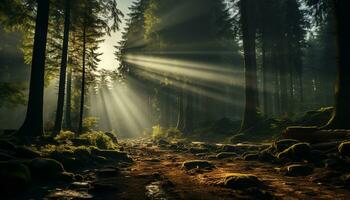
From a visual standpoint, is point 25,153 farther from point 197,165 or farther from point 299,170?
point 299,170

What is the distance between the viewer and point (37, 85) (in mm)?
16281

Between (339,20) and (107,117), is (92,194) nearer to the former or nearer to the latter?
(339,20)

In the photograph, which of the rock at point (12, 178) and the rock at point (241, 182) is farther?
the rock at point (241, 182)

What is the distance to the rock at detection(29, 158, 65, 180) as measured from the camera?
8.59m

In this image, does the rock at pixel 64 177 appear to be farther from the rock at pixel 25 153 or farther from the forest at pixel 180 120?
the rock at pixel 25 153

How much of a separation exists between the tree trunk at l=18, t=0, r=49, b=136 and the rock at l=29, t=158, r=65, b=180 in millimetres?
7539

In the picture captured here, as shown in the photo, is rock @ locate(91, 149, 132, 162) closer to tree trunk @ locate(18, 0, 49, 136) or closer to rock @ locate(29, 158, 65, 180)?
tree trunk @ locate(18, 0, 49, 136)

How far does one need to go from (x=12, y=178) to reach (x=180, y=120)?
98.3ft

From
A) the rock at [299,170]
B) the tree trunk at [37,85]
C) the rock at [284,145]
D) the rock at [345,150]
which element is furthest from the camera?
the tree trunk at [37,85]

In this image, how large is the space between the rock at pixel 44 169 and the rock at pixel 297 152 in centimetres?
719

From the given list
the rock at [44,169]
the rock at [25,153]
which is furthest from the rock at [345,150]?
the rock at [25,153]

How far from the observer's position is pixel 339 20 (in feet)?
48.2

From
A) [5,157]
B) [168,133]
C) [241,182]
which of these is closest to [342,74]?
[241,182]

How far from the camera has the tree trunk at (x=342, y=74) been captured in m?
13.8
